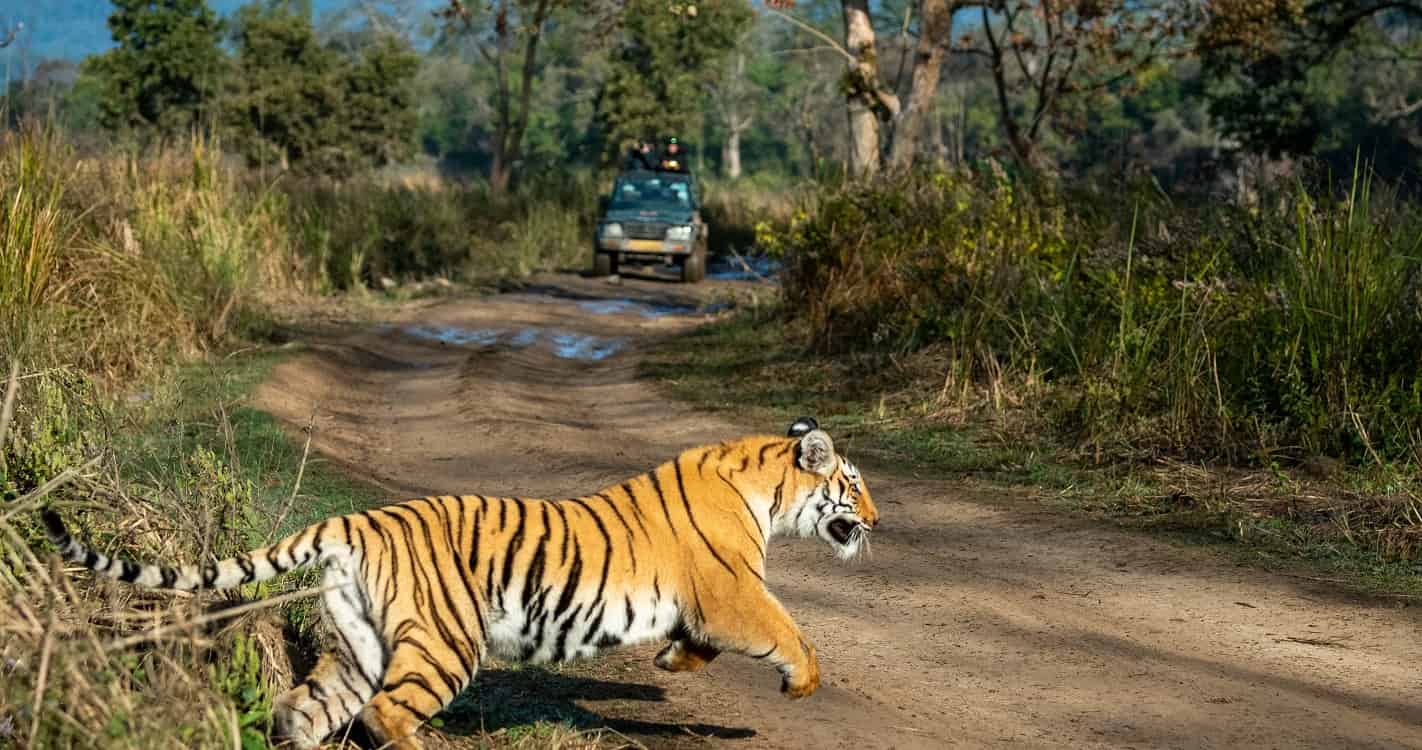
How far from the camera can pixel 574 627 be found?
5336 mm

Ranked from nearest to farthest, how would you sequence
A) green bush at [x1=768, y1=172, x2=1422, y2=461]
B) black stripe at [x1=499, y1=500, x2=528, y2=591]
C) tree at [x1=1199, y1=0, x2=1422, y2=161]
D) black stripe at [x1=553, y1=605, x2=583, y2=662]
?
1. black stripe at [x1=499, y1=500, x2=528, y2=591]
2. black stripe at [x1=553, y1=605, x2=583, y2=662]
3. green bush at [x1=768, y1=172, x2=1422, y2=461]
4. tree at [x1=1199, y1=0, x2=1422, y2=161]

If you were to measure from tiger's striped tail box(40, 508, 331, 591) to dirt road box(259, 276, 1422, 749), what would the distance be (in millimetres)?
873

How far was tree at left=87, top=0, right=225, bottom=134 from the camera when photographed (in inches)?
1895

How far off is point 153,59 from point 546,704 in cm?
4607

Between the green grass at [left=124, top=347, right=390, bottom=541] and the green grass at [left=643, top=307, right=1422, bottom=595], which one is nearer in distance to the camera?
the green grass at [left=124, top=347, right=390, bottom=541]

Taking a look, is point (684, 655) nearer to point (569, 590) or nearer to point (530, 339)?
point (569, 590)

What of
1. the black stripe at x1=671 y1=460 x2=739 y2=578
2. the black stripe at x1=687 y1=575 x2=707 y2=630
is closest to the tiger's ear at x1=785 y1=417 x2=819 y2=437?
the black stripe at x1=671 y1=460 x2=739 y2=578

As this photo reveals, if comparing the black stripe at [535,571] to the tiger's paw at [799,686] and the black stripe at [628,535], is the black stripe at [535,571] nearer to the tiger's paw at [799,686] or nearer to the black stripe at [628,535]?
the black stripe at [628,535]

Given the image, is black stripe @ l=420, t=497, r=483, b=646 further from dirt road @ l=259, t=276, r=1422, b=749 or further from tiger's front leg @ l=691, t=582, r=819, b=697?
tiger's front leg @ l=691, t=582, r=819, b=697

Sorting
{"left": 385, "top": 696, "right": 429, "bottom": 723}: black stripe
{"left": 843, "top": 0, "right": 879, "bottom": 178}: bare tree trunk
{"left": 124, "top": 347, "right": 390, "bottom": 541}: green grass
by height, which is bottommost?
{"left": 124, "top": 347, "right": 390, "bottom": 541}: green grass

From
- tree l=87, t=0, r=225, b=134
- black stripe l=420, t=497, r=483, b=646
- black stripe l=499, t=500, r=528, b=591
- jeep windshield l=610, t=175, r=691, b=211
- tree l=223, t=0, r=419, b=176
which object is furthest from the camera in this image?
tree l=223, t=0, r=419, b=176

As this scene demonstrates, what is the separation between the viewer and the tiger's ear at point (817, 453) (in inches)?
227

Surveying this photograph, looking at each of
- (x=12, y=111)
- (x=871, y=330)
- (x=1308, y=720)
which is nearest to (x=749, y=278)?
(x=871, y=330)

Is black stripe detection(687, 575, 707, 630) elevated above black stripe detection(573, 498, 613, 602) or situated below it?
below
